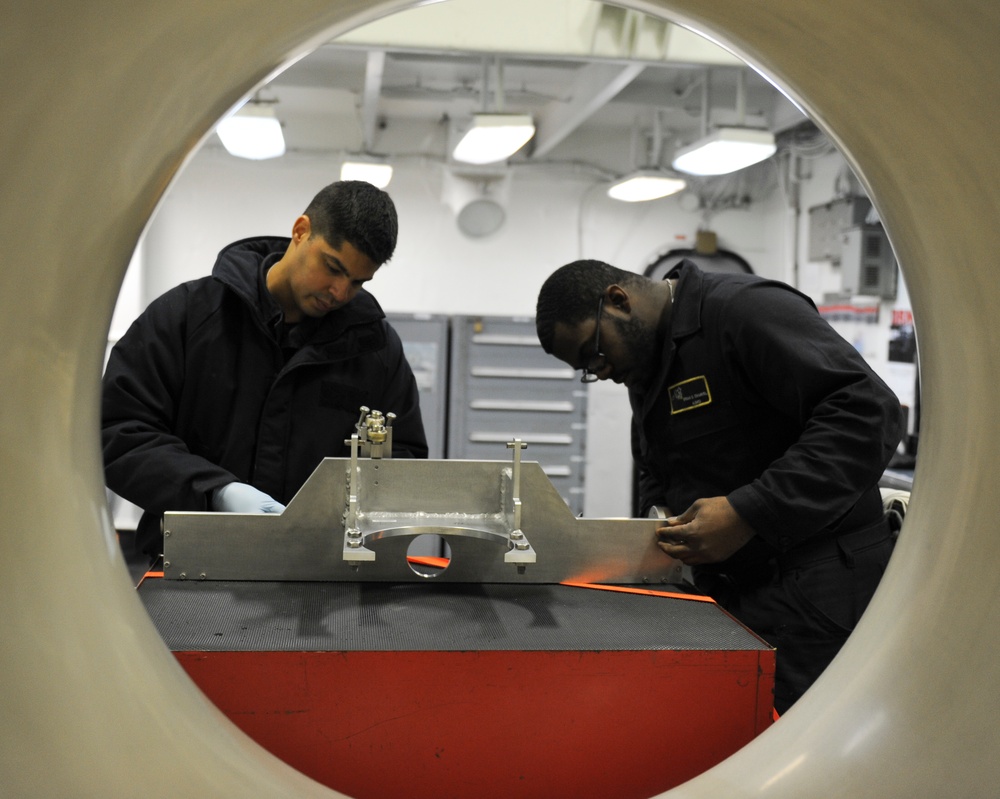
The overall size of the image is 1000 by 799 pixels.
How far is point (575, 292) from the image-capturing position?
1697 mm

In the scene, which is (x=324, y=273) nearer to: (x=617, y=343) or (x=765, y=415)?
(x=617, y=343)

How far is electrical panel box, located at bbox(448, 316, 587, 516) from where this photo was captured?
4766 millimetres

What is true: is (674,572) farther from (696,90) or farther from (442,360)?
(696,90)

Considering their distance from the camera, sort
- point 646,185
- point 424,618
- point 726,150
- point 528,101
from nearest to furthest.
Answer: point 424,618 → point 726,150 → point 646,185 → point 528,101

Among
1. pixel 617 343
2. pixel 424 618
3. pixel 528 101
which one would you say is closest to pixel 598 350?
pixel 617 343

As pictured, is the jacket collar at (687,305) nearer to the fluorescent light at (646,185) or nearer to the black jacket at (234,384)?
the black jacket at (234,384)

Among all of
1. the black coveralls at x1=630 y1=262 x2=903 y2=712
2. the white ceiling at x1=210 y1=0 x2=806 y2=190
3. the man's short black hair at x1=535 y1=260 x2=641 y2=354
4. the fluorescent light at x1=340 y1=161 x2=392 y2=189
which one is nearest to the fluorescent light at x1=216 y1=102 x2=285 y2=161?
the white ceiling at x1=210 y1=0 x2=806 y2=190

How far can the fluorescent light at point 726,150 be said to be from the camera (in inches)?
128

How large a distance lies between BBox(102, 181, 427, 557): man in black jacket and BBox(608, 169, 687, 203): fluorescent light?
2.89 metres

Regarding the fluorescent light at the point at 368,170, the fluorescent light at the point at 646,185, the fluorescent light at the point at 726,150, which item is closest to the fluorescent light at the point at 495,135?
the fluorescent light at the point at 726,150

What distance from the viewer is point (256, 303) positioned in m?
1.62

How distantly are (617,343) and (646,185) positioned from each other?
116 inches

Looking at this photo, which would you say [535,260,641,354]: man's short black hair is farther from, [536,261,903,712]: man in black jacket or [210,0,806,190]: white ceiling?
[210,0,806,190]: white ceiling

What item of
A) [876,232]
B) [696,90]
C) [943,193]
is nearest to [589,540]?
[943,193]
